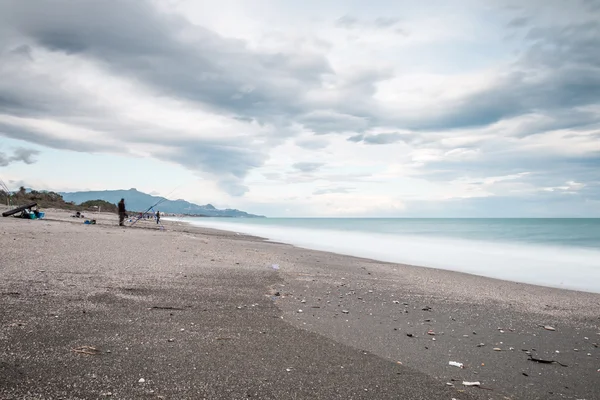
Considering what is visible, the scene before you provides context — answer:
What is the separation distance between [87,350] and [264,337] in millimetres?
2000

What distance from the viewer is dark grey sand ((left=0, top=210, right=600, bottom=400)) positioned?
10.9ft

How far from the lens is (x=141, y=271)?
8086 mm

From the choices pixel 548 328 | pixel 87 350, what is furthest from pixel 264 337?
pixel 548 328

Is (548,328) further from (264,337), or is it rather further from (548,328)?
(264,337)

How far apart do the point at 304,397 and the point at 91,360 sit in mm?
2107

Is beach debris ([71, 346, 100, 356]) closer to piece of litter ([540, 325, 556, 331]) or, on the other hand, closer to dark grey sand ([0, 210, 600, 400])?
dark grey sand ([0, 210, 600, 400])

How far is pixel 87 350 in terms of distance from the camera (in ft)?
12.1

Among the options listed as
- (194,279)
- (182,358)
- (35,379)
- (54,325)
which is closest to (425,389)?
(182,358)

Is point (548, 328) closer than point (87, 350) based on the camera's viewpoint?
No

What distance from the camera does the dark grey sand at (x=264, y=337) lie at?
331cm

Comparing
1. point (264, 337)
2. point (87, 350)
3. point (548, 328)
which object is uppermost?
point (548, 328)

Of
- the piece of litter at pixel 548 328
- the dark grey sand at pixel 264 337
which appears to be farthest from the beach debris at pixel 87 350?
the piece of litter at pixel 548 328

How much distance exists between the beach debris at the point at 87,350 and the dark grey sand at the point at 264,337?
0.25 feet

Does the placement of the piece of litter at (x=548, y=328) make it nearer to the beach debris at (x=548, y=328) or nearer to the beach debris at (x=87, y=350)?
the beach debris at (x=548, y=328)
